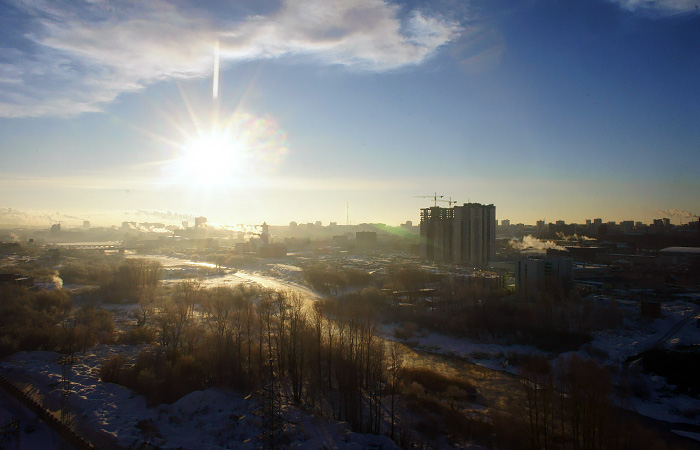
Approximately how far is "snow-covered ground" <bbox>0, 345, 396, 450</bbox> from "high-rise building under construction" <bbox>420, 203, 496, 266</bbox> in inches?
900

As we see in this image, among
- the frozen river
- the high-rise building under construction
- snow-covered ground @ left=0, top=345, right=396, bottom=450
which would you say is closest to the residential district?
snow-covered ground @ left=0, top=345, right=396, bottom=450

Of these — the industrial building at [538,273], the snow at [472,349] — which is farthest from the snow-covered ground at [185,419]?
the industrial building at [538,273]

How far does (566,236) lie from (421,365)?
37038 mm

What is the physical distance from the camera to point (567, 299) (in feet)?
44.8

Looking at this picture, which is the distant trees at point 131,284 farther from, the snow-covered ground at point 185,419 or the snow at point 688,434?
the snow at point 688,434

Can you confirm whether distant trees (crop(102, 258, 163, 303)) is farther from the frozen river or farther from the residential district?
the frozen river

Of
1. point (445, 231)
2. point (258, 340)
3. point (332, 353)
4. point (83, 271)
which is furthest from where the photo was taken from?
point (445, 231)

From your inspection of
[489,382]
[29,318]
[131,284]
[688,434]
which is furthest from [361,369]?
[131,284]

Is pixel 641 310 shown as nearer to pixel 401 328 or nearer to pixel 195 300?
pixel 401 328

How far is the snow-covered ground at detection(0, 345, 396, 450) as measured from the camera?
5.56 metres

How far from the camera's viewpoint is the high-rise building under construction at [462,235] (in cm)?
2744

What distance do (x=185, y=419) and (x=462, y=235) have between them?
2489 cm

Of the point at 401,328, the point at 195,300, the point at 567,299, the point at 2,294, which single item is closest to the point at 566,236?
the point at 567,299

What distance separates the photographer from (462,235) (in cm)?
2864
